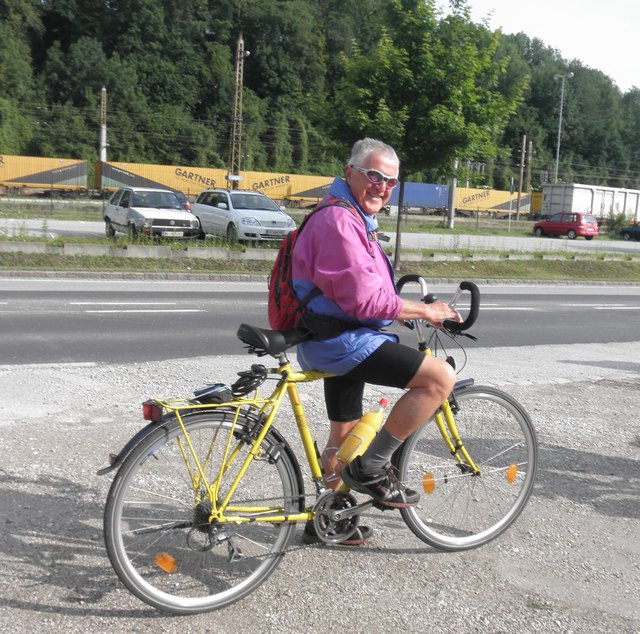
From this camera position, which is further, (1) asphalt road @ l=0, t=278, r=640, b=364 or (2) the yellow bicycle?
(1) asphalt road @ l=0, t=278, r=640, b=364

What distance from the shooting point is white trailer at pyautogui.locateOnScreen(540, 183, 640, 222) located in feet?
224

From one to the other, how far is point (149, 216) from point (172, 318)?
13.0m

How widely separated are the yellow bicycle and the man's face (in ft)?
1.62

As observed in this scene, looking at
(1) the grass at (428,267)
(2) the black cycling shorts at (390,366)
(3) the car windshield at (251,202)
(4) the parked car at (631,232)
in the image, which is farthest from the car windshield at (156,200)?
(4) the parked car at (631,232)

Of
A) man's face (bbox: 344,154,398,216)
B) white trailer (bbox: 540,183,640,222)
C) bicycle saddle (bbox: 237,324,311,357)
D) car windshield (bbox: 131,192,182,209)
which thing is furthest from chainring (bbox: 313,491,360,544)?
white trailer (bbox: 540,183,640,222)

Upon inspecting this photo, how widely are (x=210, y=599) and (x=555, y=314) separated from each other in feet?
44.0

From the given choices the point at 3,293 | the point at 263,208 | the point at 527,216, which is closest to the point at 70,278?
the point at 3,293

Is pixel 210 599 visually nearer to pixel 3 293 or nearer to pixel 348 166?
pixel 348 166

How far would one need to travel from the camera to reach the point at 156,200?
86.7 feet

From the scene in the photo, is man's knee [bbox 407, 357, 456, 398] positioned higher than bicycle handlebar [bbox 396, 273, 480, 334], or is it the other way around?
bicycle handlebar [bbox 396, 273, 480, 334]

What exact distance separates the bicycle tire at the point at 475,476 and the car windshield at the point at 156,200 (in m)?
22.7

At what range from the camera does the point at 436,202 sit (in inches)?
2702

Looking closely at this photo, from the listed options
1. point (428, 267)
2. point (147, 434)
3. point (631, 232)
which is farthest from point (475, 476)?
point (631, 232)

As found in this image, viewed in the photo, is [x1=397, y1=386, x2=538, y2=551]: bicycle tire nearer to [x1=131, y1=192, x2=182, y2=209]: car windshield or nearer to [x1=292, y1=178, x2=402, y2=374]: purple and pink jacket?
[x1=292, y1=178, x2=402, y2=374]: purple and pink jacket
